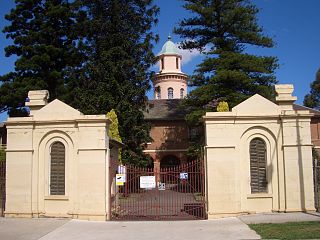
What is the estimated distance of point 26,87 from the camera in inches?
1442

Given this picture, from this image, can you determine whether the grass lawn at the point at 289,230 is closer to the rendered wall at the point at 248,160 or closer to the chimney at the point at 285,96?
the rendered wall at the point at 248,160

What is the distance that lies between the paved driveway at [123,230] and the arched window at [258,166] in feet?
5.88

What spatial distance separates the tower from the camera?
65.0 meters

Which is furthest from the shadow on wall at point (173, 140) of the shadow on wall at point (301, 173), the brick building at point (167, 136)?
the shadow on wall at point (301, 173)

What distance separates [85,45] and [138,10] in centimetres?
556

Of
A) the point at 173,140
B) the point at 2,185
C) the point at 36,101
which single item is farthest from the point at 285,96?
the point at 173,140

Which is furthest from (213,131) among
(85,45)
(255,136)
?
(85,45)

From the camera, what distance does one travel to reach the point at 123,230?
13836 mm

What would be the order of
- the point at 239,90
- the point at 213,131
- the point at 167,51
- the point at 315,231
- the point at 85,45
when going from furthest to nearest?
the point at 167,51 < the point at 85,45 < the point at 239,90 < the point at 213,131 < the point at 315,231

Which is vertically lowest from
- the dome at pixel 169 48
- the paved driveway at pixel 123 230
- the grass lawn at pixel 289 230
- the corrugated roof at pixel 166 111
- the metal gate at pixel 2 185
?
the paved driveway at pixel 123 230

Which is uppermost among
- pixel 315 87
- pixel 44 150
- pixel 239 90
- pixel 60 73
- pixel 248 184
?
pixel 315 87

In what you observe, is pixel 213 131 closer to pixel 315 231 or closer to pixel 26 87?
pixel 315 231

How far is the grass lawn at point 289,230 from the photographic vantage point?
454 inches

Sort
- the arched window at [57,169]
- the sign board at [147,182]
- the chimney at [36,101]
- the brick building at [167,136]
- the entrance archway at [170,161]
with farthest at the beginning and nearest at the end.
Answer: the entrance archway at [170,161]
the brick building at [167,136]
the chimney at [36,101]
the sign board at [147,182]
the arched window at [57,169]
